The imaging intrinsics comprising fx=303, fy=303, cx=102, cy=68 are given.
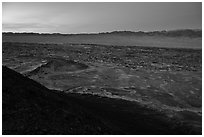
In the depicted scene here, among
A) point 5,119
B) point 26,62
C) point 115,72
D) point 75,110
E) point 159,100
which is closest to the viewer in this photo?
point 5,119

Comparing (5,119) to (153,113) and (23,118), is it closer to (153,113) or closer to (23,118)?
(23,118)

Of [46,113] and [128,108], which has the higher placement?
[46,113]

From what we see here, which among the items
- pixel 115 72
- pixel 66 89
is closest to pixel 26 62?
pixel 115 72

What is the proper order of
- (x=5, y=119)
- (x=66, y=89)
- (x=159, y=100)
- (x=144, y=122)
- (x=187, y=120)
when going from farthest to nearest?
1. (x=66, y=89)
2. (x=159, y=100)
3. (x=187, y=120)
4. (x=144, y=122)
5. (x=5, y=119)

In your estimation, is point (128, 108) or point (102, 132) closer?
point (102, 132)

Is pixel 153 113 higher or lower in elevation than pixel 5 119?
lower

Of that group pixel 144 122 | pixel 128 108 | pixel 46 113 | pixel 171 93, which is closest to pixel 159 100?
pixel 171 93

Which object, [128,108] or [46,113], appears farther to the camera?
[128,108]

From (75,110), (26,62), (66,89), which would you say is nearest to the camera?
(75,110)

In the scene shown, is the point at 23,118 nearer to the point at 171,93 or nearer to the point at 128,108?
the point at 128,108
